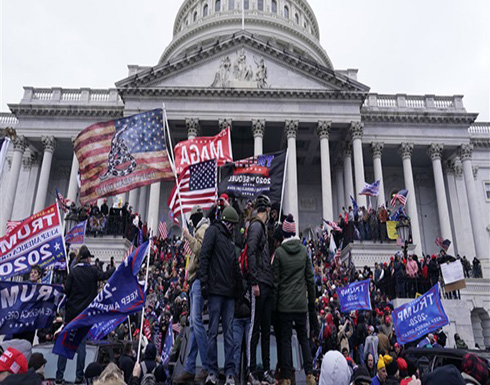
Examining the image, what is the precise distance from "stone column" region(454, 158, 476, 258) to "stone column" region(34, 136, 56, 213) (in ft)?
108

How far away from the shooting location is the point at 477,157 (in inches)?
1566

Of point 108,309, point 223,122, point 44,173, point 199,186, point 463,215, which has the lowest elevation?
point 108,309

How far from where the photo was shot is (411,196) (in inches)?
1283

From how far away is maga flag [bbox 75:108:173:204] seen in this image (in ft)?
35.3

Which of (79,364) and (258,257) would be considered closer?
(258,257)

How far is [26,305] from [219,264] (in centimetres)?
368

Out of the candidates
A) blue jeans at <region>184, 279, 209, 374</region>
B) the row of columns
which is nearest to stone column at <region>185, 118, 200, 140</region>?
the row of columns

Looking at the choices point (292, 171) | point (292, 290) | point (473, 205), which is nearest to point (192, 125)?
point (292, 171)

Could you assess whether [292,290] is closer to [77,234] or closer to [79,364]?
[79,364]

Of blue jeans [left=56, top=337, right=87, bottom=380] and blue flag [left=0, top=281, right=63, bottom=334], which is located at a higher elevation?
blue flag [left=0, top=281, right=63, bottom=334]

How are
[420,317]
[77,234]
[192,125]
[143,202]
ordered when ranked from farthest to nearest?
[143,202]
[192,125]
[77,234]
[420,317]

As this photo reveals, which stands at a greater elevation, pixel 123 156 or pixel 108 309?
pixel 123 156

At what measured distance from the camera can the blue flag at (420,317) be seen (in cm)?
931

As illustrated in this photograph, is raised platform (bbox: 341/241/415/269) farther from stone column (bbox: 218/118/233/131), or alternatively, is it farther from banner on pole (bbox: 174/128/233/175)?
stone column (bbox: 218/118/233/131)
